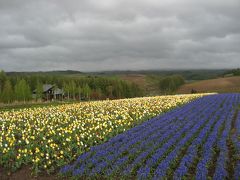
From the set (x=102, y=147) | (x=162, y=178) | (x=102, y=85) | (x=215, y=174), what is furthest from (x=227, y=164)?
(x=102, y=85)

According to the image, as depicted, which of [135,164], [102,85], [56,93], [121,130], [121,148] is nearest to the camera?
[135,164]

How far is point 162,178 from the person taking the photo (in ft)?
25.6

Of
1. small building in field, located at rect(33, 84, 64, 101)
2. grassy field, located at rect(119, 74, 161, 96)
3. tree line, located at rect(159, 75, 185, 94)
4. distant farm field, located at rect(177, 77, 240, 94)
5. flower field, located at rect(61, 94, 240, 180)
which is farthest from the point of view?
grassy field, located at rect(119, 74, 161, 96)

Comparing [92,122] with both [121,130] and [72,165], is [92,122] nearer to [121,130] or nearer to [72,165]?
[121,130]

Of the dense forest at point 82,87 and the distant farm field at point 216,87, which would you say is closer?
the distant farm field at point 216,87

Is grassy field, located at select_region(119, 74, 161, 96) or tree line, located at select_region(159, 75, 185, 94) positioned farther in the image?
grassy field, located at select_region(119, 74, 161, 96)

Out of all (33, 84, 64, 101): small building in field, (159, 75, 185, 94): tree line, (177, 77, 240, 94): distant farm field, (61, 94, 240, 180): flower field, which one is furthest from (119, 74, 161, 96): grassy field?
(61, 94, 240, 180): flower field

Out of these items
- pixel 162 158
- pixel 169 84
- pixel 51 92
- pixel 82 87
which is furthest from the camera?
pixel 169 84

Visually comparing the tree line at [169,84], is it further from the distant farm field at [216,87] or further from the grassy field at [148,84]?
the distant farm field at [216,87]

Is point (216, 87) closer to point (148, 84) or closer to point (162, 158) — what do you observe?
point (162, 158)

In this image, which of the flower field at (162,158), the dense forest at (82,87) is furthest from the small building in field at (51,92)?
the flower field at (162,158)

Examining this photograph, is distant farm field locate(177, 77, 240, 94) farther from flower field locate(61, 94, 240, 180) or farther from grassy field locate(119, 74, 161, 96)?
flower field locate(61, 94, 240, 180)

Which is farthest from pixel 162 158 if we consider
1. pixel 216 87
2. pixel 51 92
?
pixel 216 87

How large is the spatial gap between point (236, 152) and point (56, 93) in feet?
220
